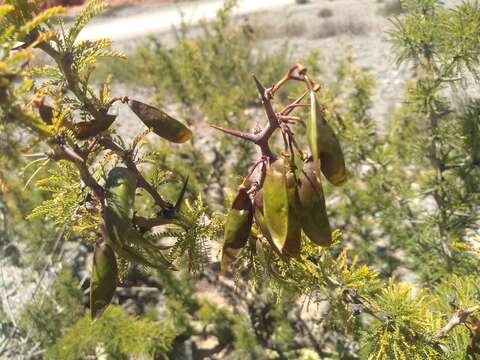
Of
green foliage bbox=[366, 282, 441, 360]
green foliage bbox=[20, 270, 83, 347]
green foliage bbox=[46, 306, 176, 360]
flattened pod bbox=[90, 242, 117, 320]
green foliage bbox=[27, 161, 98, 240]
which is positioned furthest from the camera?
green foliage bbox=[20, 270, 83, 347]

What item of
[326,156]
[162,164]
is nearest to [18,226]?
[162,164]

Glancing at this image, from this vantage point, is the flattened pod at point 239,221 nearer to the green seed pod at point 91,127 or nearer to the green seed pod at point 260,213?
the green seed pod at point 260,213

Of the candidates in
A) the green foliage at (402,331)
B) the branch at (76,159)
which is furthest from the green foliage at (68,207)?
the green foliage at (402,331)

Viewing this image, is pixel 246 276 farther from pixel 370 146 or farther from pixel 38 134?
pixel 38 134

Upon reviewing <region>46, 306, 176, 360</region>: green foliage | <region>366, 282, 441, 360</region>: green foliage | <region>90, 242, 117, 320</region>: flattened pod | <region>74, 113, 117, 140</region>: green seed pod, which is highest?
<region>74, 113, 117, 140</region>: green seed pod

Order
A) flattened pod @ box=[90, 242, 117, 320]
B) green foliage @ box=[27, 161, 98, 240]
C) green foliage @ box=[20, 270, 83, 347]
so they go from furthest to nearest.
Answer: green foliage @ box=[20, 270, 83, 347] → green foliage @ box=[27, 161, 98, 240] → flattened pod @ box=[90, 242, 117, 320]

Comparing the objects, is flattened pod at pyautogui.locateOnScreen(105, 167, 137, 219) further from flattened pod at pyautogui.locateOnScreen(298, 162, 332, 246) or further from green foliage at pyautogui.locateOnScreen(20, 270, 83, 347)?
green foliage at pyautogui.locateOnScreen(20, 270, 83, 347)

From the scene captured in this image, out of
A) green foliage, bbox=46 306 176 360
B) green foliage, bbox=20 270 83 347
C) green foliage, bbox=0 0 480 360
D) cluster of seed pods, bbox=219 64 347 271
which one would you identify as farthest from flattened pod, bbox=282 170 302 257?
green foliage, bbox=20 270 83 347
